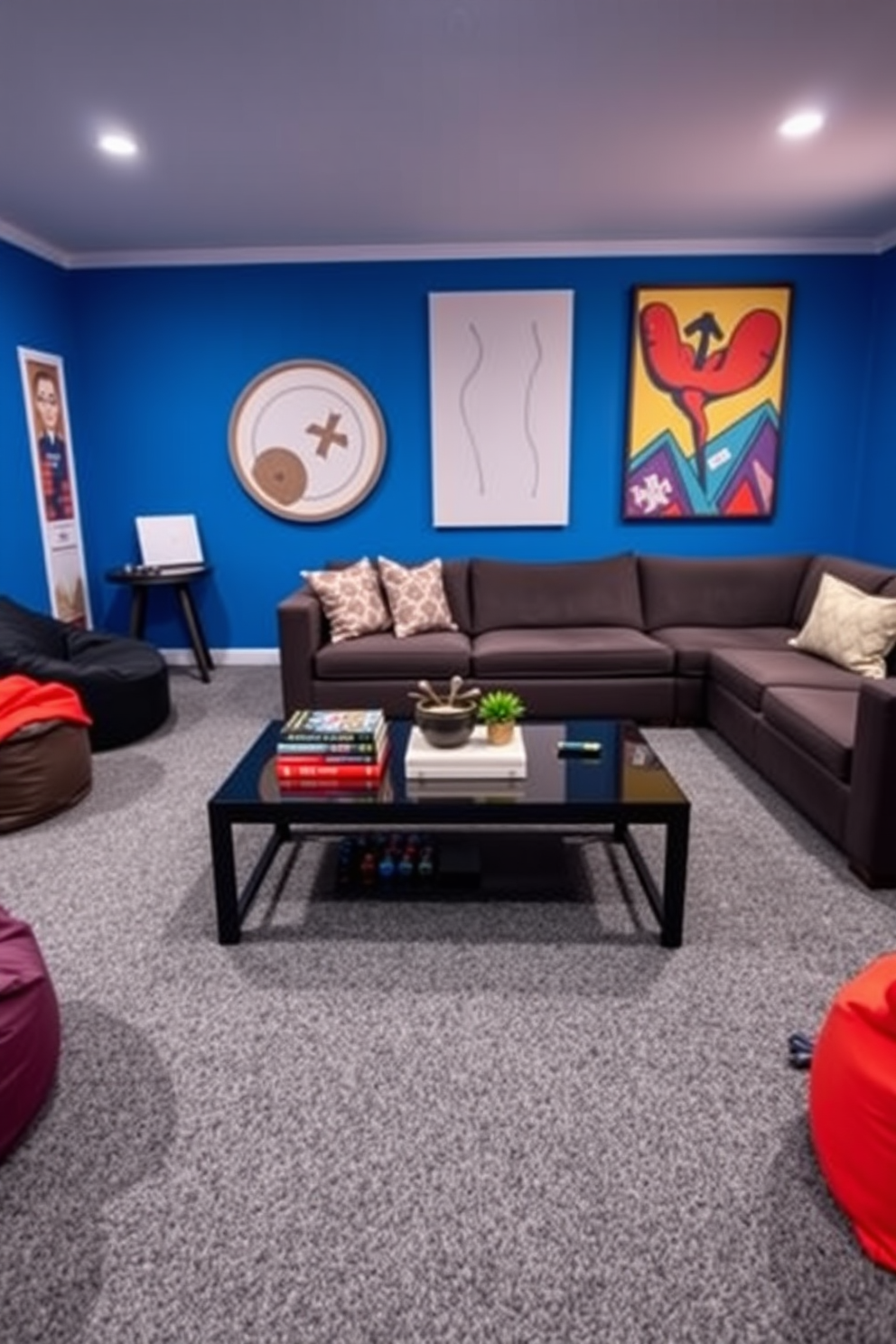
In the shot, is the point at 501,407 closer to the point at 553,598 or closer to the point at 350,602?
the point at 553,598

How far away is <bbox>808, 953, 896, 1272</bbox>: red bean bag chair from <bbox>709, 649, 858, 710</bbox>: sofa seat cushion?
1.83m

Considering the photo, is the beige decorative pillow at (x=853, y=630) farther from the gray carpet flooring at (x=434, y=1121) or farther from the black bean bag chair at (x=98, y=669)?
the black bean bag chair at (x=98, y=669)

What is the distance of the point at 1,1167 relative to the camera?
147 centimetres

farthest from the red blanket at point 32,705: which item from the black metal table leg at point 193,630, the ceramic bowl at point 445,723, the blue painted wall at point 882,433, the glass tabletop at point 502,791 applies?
the blue painted wall at point 882,433

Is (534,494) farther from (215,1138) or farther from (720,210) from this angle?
(215,1138)

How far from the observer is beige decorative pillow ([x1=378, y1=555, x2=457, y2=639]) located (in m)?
4.09

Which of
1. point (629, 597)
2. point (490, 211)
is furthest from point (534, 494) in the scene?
point (490, 211)

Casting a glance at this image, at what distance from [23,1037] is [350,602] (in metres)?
2.74

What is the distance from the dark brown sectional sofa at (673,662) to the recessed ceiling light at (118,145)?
6.23 ft

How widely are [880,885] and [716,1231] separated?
1.40m

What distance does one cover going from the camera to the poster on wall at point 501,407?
15.1 feet

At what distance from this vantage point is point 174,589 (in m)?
4.99

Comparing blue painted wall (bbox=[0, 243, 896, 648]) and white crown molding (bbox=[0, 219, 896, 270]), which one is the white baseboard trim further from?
white crown molding (bbox=[0, 219, 896, 270])

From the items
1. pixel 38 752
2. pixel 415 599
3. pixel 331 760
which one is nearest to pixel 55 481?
pixel 415 599
